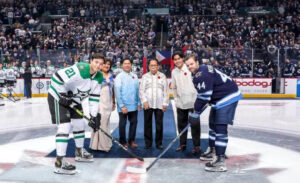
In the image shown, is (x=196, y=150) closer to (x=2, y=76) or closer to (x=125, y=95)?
(x=125, y=95)

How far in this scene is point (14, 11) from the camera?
2198cm

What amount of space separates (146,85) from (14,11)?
19519 millimetres

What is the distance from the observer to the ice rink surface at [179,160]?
4.08 metres

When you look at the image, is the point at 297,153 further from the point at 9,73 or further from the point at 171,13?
the point at 171,13

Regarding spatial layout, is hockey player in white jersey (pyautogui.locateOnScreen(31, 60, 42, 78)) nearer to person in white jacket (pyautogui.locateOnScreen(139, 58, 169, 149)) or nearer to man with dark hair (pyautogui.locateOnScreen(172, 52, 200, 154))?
person in white jacket (pyautogui.locateOnScreen(139, 58, 169, 149))

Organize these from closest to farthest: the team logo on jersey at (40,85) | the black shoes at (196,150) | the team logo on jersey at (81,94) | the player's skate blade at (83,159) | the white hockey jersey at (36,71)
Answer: the team logo on jersey at (81,94) → the player's skate blade at (83,159) → the black shoes at (196,150) → the white hockey jersey at (36,71) → the team logo on jersey at (40,85)

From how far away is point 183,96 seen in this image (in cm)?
512

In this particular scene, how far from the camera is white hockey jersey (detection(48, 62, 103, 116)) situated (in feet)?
14.0

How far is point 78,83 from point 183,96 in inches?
64.8

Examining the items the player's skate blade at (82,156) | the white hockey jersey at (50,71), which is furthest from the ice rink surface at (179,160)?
the white hockey jersey at (50,71)

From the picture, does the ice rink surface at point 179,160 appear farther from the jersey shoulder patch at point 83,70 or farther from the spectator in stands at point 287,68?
the spectator in stands at point 287,68

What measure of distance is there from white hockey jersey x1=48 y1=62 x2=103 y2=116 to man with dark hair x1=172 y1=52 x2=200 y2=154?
4.22 ft

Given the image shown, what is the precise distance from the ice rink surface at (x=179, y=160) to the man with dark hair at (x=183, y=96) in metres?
0.43

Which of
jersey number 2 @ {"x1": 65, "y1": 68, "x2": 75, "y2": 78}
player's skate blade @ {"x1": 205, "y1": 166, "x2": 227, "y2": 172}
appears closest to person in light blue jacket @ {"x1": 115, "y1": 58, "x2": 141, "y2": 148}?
jersey number 2 @ {"x1": 65, "y1": 68, "x2": 75, "y2": 78}
